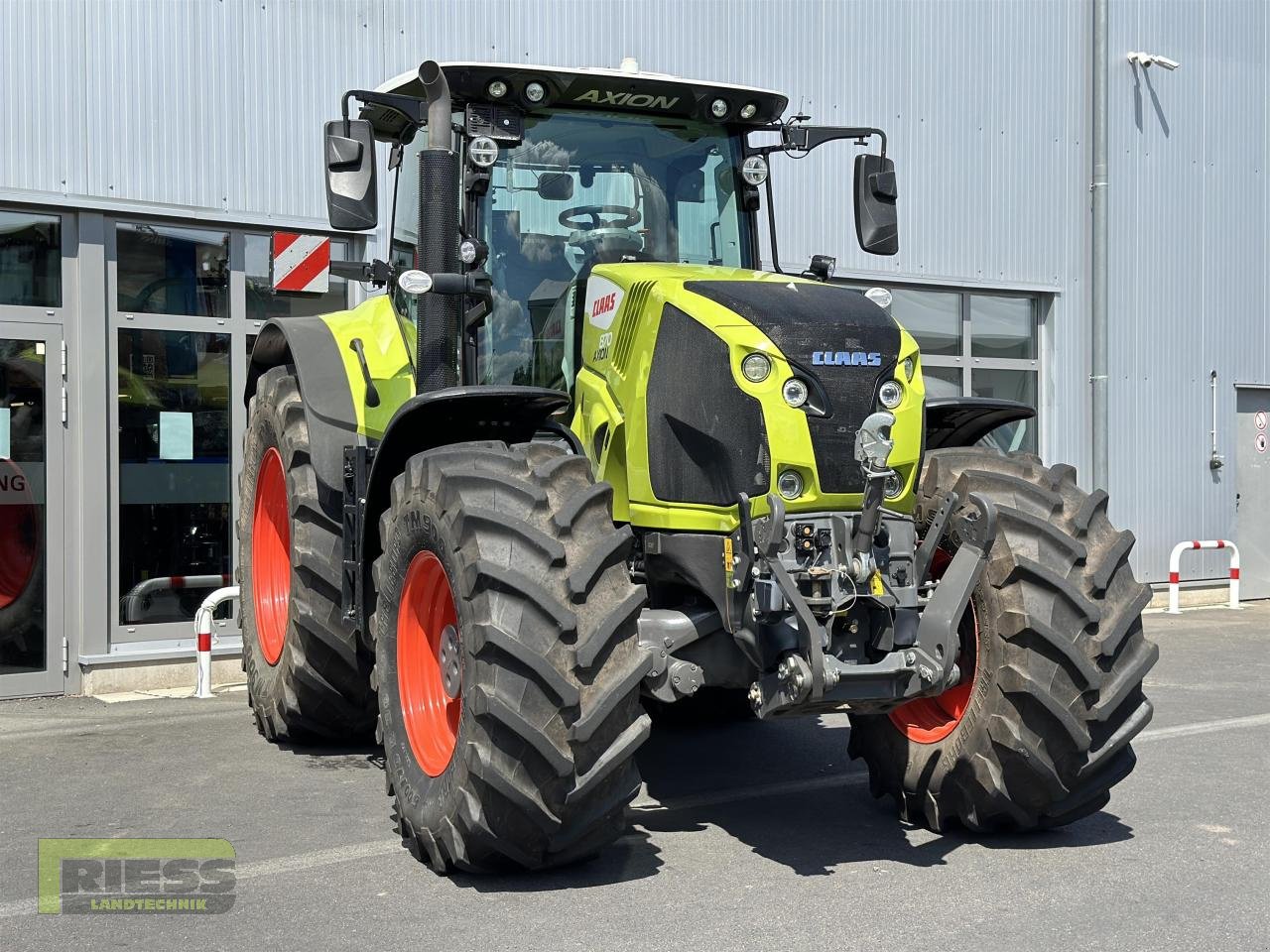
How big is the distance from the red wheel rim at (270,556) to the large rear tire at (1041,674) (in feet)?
12.1

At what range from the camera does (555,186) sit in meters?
5.95

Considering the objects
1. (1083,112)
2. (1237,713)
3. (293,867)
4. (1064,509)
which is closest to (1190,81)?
(1083,112)

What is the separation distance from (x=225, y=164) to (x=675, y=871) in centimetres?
638

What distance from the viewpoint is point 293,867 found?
5.00 meters

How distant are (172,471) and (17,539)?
105 centimetres

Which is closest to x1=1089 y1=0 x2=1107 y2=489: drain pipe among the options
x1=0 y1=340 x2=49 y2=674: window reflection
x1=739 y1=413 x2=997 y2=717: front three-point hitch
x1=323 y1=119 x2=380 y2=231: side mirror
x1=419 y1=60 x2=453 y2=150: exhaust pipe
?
x1=739 y1=413 x2=997 y2=717: front three-point hitch

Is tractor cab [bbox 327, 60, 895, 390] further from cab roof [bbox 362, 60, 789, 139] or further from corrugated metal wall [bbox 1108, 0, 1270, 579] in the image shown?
corrugated metal wall [bbox 1108, 0, 1270, 579]

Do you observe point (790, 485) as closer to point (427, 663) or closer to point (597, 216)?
point (427, 663)

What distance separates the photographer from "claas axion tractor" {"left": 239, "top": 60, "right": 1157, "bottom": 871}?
15.0 ft

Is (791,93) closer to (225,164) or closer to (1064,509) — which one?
(225,164)

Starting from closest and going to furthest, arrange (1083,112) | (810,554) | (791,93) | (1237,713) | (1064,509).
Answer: (810,554), (1064,509), (1237,713), (791,93), (1083,112)

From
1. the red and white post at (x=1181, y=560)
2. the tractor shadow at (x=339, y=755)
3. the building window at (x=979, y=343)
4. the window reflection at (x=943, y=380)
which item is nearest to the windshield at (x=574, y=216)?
the tractor shadow at (x=339, y=755)

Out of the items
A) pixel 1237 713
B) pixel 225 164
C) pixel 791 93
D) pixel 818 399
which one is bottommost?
pixel 1237 713

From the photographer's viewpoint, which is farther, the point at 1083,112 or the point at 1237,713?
the point at 1083,112
